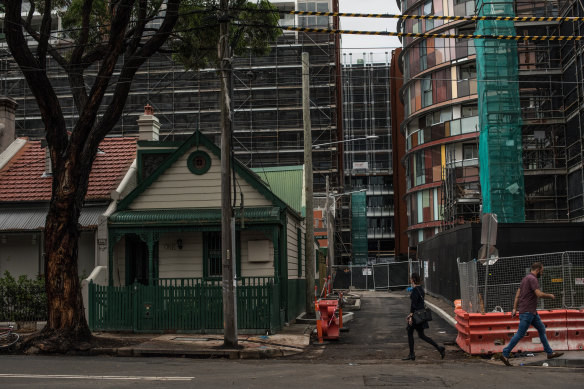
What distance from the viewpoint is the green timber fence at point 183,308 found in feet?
59.2

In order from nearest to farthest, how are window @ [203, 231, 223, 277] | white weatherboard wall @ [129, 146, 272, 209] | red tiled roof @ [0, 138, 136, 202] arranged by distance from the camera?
white weatherboard wall @ [129, 146, 272, 209] < window @ [203, 231, 223, 277] < red tiled roof @ [0, 138, 136, 202]

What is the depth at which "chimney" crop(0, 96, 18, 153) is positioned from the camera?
24.4m

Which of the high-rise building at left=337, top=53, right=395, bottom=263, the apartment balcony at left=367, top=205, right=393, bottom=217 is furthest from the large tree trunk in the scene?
the apartment balcony at left=367, top=205, right=393, bottom=217

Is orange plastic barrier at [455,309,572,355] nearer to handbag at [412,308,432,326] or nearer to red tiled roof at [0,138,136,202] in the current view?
handbag at [412,308,432,326]

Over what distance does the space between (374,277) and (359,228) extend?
25.2 meters

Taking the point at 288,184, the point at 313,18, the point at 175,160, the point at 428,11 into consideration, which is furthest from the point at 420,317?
the point at 313,18

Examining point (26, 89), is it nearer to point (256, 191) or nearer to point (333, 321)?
point (256, 191)

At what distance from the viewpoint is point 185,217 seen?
19141mm

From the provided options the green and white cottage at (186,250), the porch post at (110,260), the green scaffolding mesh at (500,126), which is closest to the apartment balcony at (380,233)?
the green scaffolding mesh at (500,126)

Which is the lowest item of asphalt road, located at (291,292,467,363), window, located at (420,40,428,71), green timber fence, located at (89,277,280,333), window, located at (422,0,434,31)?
asphalt road, located at (291,292,467,363)

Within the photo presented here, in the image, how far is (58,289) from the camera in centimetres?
1582

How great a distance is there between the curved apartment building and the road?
3390 centimetres

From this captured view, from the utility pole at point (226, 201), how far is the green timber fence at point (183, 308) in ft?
8.04

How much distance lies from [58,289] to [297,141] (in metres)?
43.7
